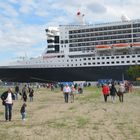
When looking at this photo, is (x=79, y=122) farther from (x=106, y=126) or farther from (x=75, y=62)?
(x=75, y=62)

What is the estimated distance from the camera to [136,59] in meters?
67.9

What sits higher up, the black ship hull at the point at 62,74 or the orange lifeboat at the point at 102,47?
the orange lifeboat at the point at 102,47

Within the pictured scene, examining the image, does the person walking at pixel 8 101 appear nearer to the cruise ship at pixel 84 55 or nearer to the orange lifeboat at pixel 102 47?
the cruise ship at pixel 84 55

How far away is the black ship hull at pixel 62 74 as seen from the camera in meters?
70.2

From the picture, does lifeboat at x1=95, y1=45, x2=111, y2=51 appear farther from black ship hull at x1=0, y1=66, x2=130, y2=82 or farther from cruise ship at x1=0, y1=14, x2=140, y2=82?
black ship hull at x1=0, y1=66, x2=130, y2=82

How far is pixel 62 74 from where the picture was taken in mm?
73875

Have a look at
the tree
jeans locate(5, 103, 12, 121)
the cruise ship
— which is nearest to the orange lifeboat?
the cruise ship

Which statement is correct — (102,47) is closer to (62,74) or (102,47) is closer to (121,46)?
(121,46)

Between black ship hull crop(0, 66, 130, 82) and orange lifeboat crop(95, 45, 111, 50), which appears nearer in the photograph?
black ship hull crop(0, 66, 130, 82)

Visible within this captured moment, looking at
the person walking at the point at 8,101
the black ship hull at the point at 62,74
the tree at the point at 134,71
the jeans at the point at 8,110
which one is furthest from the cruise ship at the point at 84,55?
the person walking at the point at 8,101

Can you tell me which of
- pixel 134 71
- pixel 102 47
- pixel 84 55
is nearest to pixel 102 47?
pixel 102 47

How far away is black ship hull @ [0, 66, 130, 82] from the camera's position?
70250 mm

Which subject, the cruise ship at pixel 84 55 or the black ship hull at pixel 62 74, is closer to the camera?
the cruise ship at pixel 84 55

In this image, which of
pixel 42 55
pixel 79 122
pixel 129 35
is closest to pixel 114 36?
pixel 129 35
